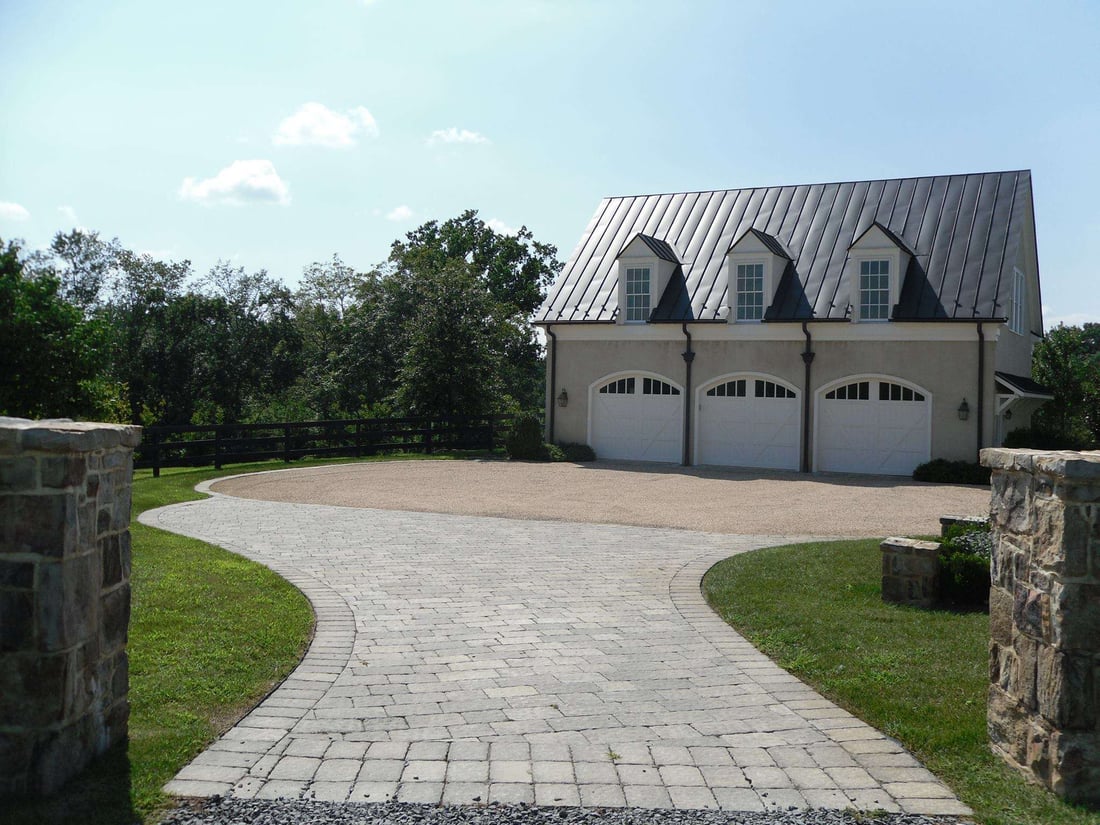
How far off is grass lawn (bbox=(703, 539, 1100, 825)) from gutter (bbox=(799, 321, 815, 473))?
38.4ft

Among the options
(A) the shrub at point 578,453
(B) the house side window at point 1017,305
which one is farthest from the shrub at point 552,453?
(B) the house side window at point 1017,305

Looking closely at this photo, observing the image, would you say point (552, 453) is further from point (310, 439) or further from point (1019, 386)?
point (1019, 386)

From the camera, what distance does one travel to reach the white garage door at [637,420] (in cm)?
2344

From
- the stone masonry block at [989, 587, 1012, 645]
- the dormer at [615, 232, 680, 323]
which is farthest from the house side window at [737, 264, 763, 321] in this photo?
the stone masonry block at [989, 587, 1012, 645]

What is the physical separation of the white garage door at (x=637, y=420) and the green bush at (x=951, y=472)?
5.77 metres

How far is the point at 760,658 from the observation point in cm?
665

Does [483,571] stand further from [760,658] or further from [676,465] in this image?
[676,465]

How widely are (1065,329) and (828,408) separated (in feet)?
40.3

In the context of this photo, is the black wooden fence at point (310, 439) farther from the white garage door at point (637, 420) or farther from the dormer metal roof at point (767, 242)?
the dormer metal roof at point (767, 242)

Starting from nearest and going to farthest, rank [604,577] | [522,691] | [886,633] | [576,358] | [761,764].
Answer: [761,764]
[522,691]
[886,633]
[604,577]
[576,358]

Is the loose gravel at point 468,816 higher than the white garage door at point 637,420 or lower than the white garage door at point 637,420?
lower

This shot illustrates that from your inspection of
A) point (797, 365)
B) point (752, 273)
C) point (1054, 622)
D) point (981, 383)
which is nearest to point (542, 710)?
point (1054, 622)

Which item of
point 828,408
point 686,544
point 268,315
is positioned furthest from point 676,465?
point 268,315

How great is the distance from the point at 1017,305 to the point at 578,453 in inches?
442
